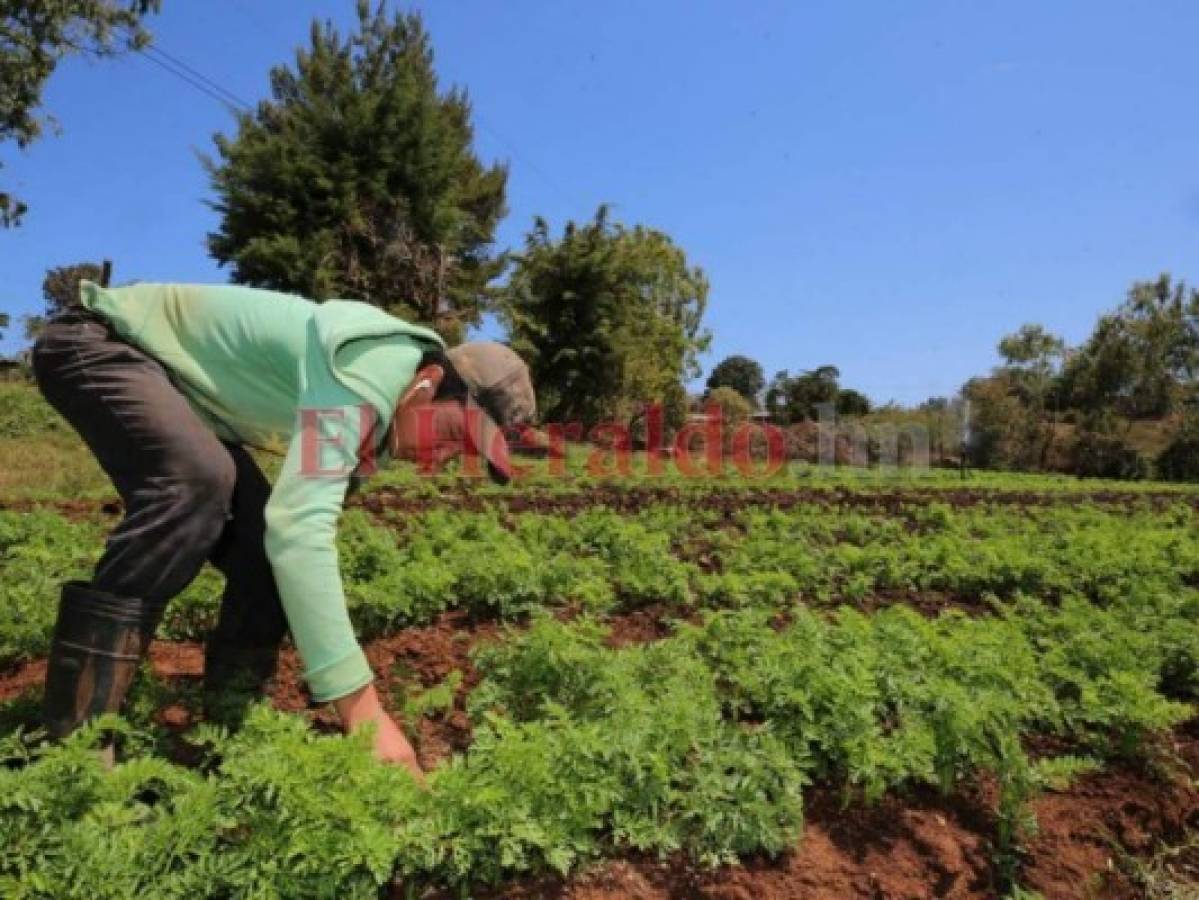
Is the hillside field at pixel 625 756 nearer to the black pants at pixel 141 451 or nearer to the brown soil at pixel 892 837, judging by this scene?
the brown soil at pixel 892 837

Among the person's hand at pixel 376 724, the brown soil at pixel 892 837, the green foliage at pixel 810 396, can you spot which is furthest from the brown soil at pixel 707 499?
the green foliage at pixel 810 396

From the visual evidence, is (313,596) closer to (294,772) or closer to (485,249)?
(294,772)

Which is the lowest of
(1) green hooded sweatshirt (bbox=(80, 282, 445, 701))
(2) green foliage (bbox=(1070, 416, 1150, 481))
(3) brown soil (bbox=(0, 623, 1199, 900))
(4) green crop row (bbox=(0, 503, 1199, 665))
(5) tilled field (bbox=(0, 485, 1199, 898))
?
(3) brown soil (bbox=(0, 623, 1199, 900))

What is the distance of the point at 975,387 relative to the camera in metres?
39.7

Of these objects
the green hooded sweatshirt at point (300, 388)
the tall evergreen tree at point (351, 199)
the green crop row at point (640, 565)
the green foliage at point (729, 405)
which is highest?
the tall evergreen tree at point (351, 199)

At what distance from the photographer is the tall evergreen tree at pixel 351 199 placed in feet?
80.2

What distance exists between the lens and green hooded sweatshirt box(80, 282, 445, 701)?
6.89 feet

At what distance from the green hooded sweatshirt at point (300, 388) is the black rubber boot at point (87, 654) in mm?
434

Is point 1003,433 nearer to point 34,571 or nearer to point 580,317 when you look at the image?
point 580,317

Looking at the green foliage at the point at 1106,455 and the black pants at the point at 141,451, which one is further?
the green foliage at the point at 1106,455

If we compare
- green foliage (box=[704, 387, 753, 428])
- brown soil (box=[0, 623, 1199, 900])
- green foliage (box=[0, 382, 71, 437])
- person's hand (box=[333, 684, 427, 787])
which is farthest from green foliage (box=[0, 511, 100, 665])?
green foliage (box=[704, 387, 753, 428])

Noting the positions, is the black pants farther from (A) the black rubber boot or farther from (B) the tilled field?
(B) the tilled field

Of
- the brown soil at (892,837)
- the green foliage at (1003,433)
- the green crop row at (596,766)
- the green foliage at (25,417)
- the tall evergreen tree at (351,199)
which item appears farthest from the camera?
the green foliage at (1003,433)

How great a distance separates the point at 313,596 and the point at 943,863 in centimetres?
207
